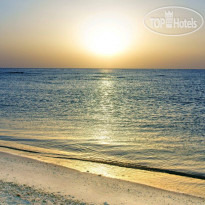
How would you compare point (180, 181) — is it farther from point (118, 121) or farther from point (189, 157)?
point (118, 121)

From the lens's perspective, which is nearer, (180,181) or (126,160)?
(180,181)

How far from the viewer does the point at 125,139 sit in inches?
493

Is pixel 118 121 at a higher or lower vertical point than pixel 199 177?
higher

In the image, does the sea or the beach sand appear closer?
the beach sand

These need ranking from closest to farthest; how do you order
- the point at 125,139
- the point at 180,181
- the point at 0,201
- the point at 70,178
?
the point at 0,201 < the point at 70,178 < the point at 180,181 < the point at 125,139

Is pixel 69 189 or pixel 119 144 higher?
pixel 119 144

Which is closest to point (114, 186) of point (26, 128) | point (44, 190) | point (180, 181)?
point (44, 190)

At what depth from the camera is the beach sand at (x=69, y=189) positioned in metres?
5.73

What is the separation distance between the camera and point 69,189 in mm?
6555

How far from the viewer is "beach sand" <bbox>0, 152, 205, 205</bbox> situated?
573 centimetres

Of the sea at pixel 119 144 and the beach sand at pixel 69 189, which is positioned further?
the sea at pixel 119 144

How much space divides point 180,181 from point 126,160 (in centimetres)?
243

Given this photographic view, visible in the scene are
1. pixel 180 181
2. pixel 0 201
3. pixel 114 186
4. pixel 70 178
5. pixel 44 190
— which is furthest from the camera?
pixel 180 181

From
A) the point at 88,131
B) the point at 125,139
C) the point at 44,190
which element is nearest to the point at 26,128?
the point at 88,131
